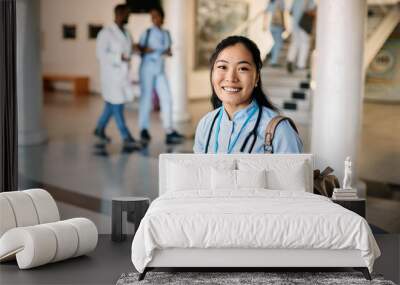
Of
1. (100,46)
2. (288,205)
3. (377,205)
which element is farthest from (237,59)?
(100,46)

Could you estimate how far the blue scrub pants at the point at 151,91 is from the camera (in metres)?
13.2

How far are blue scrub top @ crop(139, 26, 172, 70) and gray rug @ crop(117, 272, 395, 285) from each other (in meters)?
7.83

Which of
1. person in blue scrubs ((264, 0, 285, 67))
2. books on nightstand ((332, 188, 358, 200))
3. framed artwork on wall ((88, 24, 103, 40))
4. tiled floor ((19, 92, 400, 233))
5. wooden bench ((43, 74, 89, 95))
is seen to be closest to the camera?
books on nightstand ((332, 188, 358, 200))

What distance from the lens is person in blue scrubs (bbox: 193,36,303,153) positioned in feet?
21.8

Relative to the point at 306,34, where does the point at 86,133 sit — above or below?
below

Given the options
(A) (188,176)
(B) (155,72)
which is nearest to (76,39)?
(B) (155,72)

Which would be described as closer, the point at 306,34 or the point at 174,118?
the point at 174,118

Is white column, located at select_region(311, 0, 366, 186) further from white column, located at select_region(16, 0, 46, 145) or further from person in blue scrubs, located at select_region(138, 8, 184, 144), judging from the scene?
white column, located at select_region(16, 0, 46, 145)

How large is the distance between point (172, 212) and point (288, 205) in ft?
2.70

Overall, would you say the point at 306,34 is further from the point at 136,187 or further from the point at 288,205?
the point at 288,205

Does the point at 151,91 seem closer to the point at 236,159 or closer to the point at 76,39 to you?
the point at 236,159

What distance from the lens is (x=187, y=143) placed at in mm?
13070

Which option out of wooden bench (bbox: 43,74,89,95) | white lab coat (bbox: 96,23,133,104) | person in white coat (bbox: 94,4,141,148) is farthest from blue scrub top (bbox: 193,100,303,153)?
wooden bench (bbox: 43,74,89,95)

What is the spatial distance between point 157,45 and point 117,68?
2.86ft
